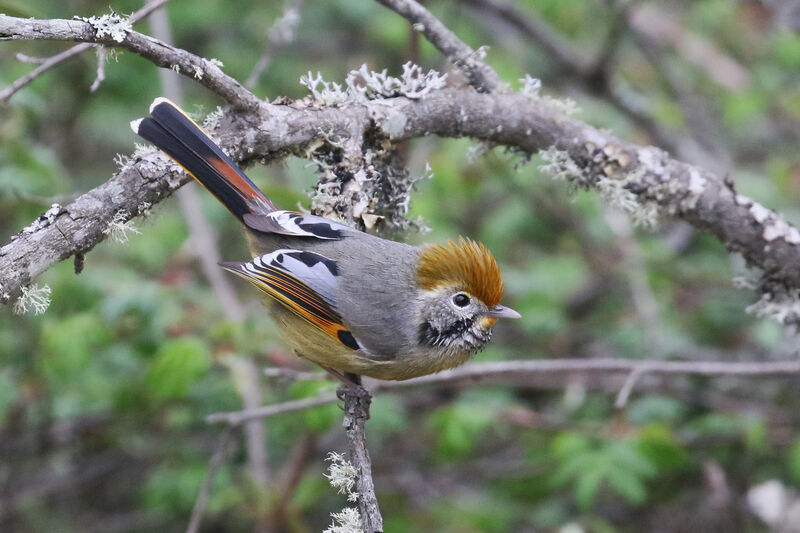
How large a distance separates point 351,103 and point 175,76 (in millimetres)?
2959

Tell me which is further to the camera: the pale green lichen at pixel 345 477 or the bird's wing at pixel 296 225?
the bird's wing at pixel 296 225

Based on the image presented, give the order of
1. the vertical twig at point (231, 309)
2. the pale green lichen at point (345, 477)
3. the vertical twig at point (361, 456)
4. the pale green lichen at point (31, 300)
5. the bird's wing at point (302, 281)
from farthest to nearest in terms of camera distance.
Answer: the vertical twig at point (231, 309), the bird's wing at point (302, 281), the pale green lichen at point (345, 477), the vertical twig at point (361, 456), the pale green lichen at point (31, 300)

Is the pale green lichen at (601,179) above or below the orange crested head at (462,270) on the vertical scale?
above

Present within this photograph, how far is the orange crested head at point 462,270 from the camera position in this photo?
3127 millimetres

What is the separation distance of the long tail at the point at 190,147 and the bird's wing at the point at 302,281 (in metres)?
0.37

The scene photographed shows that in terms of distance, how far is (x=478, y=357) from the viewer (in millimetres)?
5391

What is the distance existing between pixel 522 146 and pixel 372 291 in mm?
896

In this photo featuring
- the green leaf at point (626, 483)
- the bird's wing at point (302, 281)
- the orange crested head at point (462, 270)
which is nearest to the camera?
the orange crested head at point (462, 270)

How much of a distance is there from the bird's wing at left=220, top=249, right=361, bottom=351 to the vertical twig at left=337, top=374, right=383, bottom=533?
393 millimetres

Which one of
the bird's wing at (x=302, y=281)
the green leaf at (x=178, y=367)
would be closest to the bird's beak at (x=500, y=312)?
the bird's wing at (x=302, y=281)

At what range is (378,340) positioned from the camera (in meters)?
3.14

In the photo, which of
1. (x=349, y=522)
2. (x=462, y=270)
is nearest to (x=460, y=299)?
(x=462, y=270)

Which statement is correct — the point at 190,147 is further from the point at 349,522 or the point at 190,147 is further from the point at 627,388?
the point at 627,388

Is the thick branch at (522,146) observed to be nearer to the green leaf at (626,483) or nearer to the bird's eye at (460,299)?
the bird's eye at (460,299)
